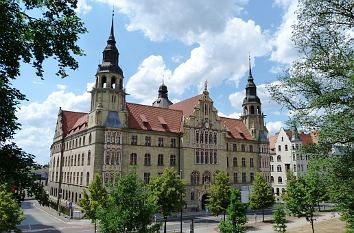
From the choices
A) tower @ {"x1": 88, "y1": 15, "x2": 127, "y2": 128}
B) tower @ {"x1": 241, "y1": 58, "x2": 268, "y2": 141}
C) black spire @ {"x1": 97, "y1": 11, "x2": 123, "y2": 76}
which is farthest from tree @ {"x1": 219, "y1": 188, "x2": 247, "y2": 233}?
tower @ {"x1": 241, "y1": 58, "x2": 268, "y2": 141}

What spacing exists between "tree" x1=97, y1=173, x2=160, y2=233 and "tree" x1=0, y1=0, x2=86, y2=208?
303 inches

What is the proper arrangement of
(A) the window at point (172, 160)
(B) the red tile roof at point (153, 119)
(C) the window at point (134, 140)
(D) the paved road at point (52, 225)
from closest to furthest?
(D) the paved road at point (52, 225), (C) the window at point (134, 140), (B) the red tile roof at point (153, 119), (A) the window at point (172, 160)

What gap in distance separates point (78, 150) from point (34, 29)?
156 feet

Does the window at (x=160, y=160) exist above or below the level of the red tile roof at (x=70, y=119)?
below

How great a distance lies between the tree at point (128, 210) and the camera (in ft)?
61.6

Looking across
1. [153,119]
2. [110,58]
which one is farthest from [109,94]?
[153,119]

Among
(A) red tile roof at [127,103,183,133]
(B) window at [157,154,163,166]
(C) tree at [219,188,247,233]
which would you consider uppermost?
(A) red tile roof at [127,103,183,133]

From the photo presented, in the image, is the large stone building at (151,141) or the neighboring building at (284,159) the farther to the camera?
the neighboring building at (284,159)

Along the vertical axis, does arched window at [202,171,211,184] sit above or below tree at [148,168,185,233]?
above

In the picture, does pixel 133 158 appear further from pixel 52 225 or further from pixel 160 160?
pixel 52 225

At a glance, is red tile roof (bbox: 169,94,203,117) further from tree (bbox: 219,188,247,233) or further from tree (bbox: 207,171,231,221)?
tree (bbox: 219,188,247,233)

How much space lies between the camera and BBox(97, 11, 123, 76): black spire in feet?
167

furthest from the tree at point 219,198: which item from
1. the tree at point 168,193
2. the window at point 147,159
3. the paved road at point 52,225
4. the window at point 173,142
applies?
the paved road at point 52,225

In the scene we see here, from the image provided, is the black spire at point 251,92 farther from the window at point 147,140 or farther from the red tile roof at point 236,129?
the window at point 147,140
